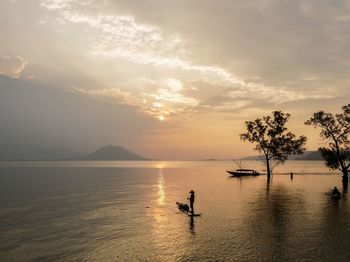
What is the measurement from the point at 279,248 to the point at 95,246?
16309 mm

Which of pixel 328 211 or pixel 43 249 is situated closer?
pixel 43 249

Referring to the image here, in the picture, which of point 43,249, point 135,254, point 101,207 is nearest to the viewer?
point 135,254

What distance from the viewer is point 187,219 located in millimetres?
39562

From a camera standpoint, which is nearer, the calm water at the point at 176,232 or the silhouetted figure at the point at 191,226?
the calm water at the point at 176,232

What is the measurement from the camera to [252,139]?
109875mm

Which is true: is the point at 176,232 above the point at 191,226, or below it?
below

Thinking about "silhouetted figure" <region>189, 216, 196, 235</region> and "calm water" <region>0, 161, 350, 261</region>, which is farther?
"silhouetted figure" <region>189, 216, 196, 235</region>

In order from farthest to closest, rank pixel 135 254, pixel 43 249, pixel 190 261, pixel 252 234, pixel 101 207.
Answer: pixel 101 207, pixel 252 234, pixel 43 249, pixel 135 254, pixel 190 261

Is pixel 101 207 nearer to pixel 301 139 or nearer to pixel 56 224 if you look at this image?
pixel 56 224

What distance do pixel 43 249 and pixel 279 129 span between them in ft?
307

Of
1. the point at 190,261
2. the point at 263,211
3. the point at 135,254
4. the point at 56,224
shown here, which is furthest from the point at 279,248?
the point at 56,224

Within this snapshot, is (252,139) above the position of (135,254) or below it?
above

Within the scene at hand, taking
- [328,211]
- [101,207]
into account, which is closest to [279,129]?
[328,211]

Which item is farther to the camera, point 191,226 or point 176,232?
point 191,226
